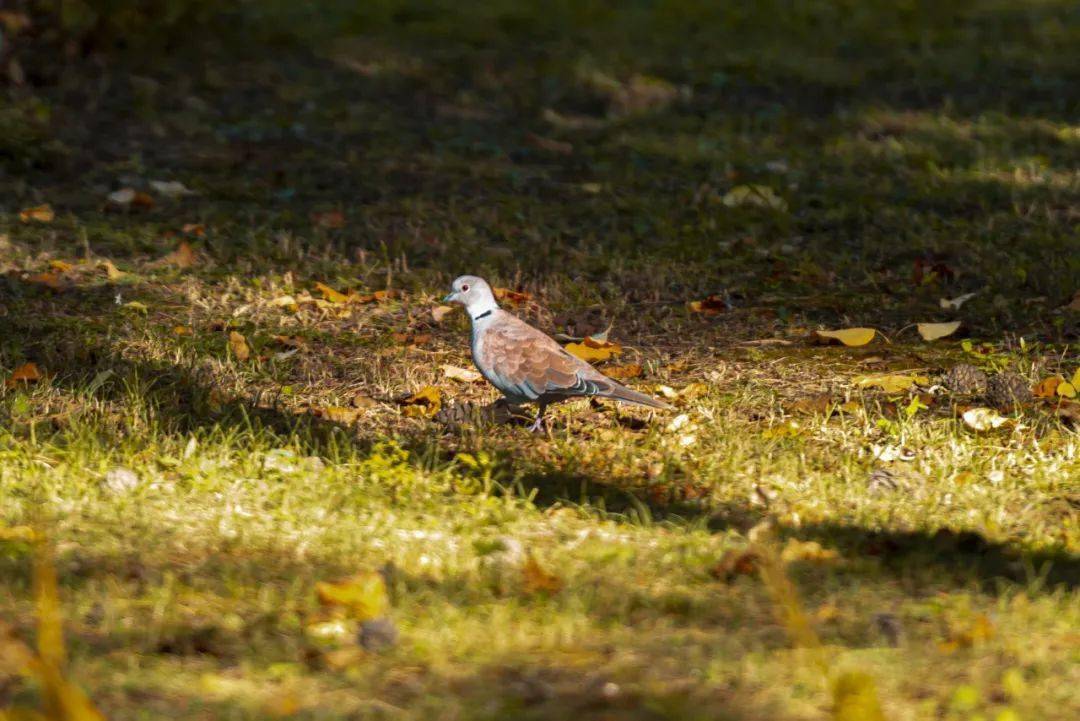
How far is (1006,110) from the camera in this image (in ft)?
35.2

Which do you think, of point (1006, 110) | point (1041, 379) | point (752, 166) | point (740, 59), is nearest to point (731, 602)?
point (1041, 379)

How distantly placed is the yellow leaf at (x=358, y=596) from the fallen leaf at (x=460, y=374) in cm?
230

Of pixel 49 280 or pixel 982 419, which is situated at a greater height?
pixel 982 419

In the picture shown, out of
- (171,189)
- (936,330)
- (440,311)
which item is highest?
(936,330)

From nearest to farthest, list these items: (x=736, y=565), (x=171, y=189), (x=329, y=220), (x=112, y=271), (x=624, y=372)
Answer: (x=736, y=565) → (x=624, y=372) → (x=112, y=271) → (x=329, y=220) → (x=171, y=189)

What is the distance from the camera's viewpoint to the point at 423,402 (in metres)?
5.59

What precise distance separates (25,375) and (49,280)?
4.65 feet

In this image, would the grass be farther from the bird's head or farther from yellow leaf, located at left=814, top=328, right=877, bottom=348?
the bird's head

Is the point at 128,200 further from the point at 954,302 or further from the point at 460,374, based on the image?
the point at 954,302

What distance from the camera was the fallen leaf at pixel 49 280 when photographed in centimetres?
684

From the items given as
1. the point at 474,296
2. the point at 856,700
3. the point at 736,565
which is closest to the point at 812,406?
the point at 474,296

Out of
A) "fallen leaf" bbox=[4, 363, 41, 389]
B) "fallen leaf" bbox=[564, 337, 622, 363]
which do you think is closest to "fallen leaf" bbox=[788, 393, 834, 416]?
"fallen leaf" bbox=[564, 337, 622, 363]

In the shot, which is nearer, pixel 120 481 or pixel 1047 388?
pixel 120 481

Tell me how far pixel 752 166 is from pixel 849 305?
8.79ft
